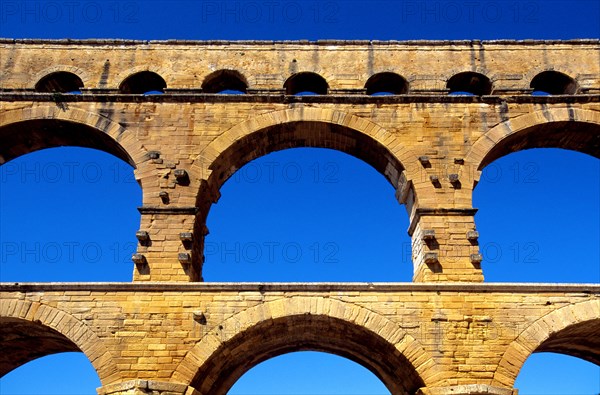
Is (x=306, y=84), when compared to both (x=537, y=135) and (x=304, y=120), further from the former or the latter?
(x=537, y=135)

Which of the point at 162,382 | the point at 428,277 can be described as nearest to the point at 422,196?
the point at 428,277

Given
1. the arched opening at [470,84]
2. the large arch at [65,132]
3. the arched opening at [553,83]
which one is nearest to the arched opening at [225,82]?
the large arch at [65,132]

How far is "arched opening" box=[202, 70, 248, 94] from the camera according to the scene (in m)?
12.1

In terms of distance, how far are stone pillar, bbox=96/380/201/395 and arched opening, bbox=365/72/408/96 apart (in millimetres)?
6508

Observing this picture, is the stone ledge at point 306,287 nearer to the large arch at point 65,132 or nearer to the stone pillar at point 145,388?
the stone pillar at point 145,388

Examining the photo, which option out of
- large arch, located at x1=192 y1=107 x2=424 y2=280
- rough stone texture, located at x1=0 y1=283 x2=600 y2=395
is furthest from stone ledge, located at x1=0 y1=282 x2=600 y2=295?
large arch, located at x1=192 y1=107 x2=424 y2=280

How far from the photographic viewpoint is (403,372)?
9.86 metres

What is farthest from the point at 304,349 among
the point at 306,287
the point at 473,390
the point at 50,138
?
the point at 50,138

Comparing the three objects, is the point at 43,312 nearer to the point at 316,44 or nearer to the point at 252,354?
the point at 252,354

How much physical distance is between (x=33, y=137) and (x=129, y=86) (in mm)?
2056

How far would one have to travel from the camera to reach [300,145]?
38.9 feet

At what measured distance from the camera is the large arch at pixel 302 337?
8.95 meters

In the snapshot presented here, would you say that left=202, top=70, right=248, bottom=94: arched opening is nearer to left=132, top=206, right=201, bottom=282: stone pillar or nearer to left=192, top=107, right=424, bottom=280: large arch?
left=192, top=107, right=424, bottom=280: large arch

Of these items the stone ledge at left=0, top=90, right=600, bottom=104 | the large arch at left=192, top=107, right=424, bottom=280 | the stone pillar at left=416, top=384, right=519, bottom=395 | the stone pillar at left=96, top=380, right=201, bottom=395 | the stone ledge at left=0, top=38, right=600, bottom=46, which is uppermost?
the stone ledge at left=0, top=38, right=600, bottom=46
